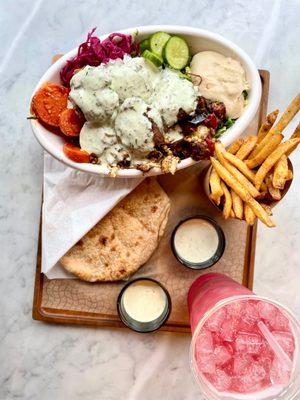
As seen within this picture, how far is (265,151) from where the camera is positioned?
2.34m

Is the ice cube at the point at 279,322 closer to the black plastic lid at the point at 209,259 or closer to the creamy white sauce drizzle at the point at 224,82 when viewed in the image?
the black plastic lid at the point at 209,259

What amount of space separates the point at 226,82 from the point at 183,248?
0.76 m

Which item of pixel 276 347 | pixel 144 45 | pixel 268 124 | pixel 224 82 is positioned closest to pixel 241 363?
pixel 276 347

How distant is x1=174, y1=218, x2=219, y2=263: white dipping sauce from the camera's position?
2623 millimetres

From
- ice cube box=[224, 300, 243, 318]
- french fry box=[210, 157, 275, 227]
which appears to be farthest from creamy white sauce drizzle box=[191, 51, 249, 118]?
ice cube box=[224, 300, 243, 318]

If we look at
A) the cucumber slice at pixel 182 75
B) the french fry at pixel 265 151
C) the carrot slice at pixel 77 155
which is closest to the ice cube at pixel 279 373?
the french fry at pixel 265 151

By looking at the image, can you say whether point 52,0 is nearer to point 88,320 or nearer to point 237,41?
point 237,41

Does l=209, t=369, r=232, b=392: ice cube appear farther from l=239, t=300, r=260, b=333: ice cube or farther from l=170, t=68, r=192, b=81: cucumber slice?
l=170, t=68, r=192, b=81: cucumber slice

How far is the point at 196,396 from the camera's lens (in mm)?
2758

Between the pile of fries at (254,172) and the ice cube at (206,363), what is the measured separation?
1.83 ft

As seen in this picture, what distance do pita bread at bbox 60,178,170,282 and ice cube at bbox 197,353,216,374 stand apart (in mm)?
580

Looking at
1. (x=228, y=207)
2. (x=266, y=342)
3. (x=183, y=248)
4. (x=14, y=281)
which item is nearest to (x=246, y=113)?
(x=228, y=207)

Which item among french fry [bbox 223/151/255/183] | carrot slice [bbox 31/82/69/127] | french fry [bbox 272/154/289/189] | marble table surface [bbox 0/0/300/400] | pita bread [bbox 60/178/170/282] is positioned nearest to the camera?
french fry [bbox 272/154/289/189]

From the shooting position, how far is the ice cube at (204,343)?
2.20m
